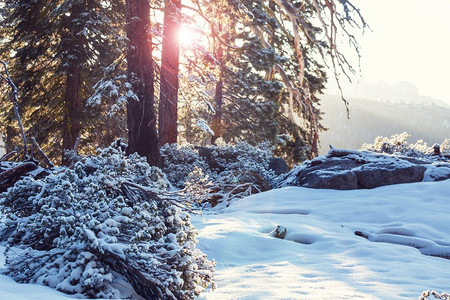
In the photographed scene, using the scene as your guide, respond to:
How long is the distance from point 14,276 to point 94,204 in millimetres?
596

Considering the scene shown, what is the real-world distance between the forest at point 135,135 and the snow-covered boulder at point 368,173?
1.46 metres

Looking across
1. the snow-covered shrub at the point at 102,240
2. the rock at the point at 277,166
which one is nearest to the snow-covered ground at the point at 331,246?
the snow-covered shrub at the point at 102,240

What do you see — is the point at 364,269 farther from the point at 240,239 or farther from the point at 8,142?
the point at 8,142

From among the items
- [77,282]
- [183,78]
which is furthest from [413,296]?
[183,78]

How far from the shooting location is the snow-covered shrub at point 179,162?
9.90m

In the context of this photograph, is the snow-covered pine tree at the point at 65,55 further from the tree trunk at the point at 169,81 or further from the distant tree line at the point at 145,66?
the tree trunk at the point at 169,81

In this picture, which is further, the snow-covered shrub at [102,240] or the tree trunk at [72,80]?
the tree trunk at [72,80]

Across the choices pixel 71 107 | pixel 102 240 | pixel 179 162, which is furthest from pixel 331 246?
pixel 71 107

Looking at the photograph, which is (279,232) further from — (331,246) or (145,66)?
(145,66)

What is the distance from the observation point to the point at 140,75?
305 inches

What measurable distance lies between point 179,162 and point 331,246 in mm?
6773

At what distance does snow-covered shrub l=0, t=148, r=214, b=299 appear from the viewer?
2197mm

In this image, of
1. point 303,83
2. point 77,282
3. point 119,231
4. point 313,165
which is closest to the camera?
point 77,282

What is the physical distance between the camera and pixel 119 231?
2.47m
